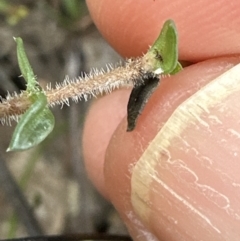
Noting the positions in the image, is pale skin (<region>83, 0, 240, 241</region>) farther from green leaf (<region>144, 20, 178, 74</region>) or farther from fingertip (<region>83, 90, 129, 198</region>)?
fingertip (<region>83, 90, 129, 198</region>)

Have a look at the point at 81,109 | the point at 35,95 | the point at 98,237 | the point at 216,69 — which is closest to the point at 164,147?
the point at 216,69

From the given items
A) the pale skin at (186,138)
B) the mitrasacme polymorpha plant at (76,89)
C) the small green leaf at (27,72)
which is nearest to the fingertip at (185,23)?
the pale skin at (186,138)

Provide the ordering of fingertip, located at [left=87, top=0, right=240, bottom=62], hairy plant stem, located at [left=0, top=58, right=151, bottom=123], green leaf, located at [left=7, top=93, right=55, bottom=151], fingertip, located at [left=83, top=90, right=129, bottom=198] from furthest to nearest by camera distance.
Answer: fingertip, located at [left=83, top=90, right=129, bottom=198] → fingertip, located at [left=87, top=0, right=240, bottom=62] → hairy plant stem, located at [left=0, top=58, right=151, bottom=123] → green leaf, located at [left=7, top=93, right=55, bottom=151]

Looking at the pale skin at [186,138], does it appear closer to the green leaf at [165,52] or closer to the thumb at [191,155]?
the thumb at [191,155]

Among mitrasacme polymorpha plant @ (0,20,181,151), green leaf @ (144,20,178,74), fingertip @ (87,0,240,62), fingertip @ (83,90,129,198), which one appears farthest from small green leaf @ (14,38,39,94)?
fingertip @ (83,90,129,198)

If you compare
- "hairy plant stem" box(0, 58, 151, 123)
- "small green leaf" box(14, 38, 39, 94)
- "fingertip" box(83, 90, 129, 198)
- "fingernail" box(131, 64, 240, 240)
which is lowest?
"fingernail" box(131, 64, 240, 240)

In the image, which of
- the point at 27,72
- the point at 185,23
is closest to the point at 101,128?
the point at 185,23

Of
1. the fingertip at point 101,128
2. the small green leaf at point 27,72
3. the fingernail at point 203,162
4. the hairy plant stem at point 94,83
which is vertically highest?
the small green leaf at point 27,72

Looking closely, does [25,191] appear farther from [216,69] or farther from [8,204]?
[216,69]
